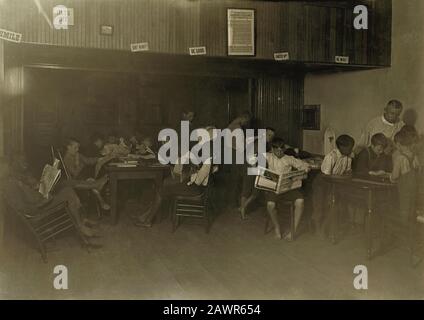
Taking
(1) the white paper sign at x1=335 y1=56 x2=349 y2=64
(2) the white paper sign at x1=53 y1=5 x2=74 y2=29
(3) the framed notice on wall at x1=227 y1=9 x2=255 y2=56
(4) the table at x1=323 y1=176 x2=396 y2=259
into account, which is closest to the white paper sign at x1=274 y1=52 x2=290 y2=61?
(3) the framed notice on wall at x1=227 y1=9 x2=255 y2=56

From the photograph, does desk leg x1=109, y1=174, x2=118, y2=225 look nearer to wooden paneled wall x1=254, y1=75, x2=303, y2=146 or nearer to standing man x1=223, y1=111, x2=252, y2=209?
standing man x1=223, y1=111, x2=252, y2=209

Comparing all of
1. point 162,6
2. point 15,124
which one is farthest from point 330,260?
point 15,124

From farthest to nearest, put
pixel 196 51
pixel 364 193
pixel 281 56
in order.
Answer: pixel 281 56
pixel 196 51
pixel 364 193

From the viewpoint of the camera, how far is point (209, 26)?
5648 millimetres

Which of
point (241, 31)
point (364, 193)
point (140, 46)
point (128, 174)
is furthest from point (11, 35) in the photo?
point (364, 193)

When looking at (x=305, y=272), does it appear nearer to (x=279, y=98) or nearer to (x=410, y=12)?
(x=410, y=12)

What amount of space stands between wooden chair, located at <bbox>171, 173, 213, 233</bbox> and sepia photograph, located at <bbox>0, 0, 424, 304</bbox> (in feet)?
0.08

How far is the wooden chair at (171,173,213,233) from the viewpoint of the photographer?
5.57 m

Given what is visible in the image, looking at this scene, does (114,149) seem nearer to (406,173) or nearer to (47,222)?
(47,222)

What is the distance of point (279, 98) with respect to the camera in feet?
27.0

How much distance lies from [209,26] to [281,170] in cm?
197

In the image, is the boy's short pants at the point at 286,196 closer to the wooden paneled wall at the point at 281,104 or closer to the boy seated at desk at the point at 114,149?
the boy seated at desk at the point at 114,149

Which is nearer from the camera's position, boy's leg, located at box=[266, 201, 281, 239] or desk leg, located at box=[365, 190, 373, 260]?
desk leg, located at box=[365, 190, 373, 260]

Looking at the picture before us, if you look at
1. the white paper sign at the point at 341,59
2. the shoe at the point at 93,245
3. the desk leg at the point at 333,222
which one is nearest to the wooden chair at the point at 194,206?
the shoe at the point at 93,245
